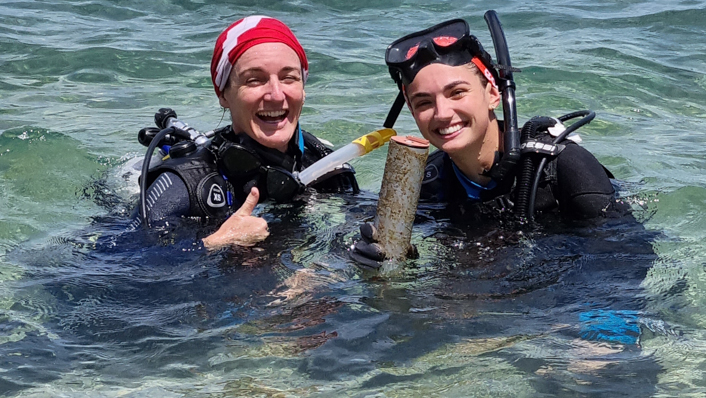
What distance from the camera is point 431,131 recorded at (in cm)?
400

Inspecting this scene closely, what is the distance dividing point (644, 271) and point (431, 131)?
1.23 meters

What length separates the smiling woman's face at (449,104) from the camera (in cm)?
394

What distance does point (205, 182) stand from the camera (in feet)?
13.4

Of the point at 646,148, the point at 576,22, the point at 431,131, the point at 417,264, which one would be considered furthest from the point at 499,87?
the point at 576,22

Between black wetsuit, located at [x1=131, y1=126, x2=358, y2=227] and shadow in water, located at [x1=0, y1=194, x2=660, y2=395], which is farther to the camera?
black wetsuit, located at [x1=131, y1=126, x2=358, y2=227]

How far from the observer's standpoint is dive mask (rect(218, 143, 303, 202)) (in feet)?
13.5

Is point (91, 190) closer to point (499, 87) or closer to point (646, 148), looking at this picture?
point (499, 87)

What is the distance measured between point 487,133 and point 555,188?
449mm

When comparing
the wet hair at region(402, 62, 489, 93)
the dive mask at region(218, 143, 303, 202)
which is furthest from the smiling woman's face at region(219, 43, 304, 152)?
the wet hair at region(402, 62, 489, 93)

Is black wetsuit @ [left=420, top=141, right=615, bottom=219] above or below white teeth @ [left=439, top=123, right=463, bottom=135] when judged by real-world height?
below

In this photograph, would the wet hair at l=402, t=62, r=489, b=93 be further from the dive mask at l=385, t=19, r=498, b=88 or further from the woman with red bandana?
the woman with red bandana

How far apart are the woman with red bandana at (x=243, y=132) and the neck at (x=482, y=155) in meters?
0.92

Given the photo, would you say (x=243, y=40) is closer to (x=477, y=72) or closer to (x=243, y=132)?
(x=243, y=132)

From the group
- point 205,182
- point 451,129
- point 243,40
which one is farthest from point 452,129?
point 205,182
